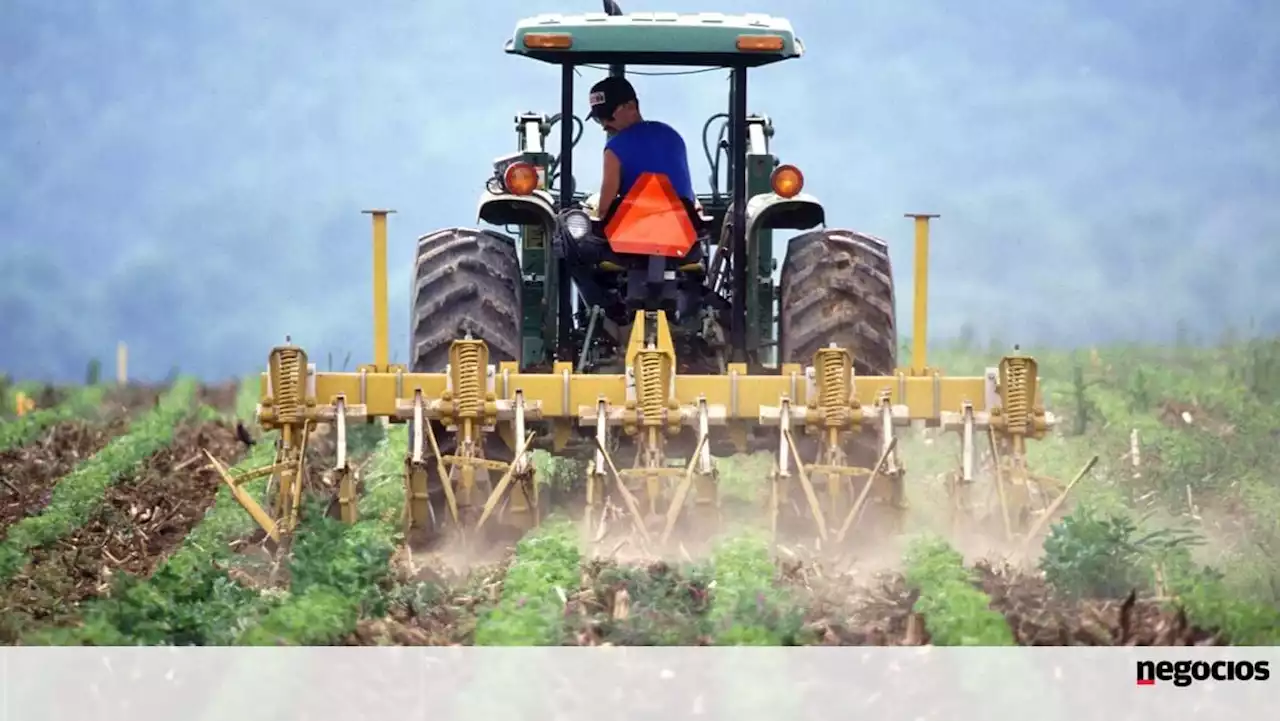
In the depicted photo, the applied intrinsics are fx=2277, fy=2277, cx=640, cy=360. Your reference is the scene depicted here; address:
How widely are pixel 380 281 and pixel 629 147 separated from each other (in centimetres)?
134

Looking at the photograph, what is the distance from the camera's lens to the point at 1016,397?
403 inches

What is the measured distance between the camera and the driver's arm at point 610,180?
1080cm

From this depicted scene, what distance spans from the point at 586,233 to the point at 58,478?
4064mm

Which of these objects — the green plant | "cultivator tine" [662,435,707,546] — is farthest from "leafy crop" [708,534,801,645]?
the green plant

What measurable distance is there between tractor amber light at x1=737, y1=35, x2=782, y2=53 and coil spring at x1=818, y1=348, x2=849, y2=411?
1.42 meters

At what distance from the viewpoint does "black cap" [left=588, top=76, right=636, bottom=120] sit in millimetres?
10828

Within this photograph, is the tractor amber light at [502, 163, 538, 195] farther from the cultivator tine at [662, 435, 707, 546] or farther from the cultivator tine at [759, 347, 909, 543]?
the cultivator tine at [662, 435, 707, 546]

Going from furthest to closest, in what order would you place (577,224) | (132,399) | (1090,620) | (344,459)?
1. (132,399)
2. (577,224)
3. (344,459)
4. (1090,620)

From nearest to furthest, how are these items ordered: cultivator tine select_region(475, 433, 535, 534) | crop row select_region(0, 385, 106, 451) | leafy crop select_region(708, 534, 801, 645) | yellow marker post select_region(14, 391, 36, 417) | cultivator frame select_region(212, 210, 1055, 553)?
leafy crop select_region(708, 534, 801, 645)
cultivator tine select_region(475, 433, 535, 534)
cultivator frame select_region(212, 210, 1055, 553)
crop row select_region(0, 385, 106, 451)
yellow marker post select_region(14, 391, 36, 417)
